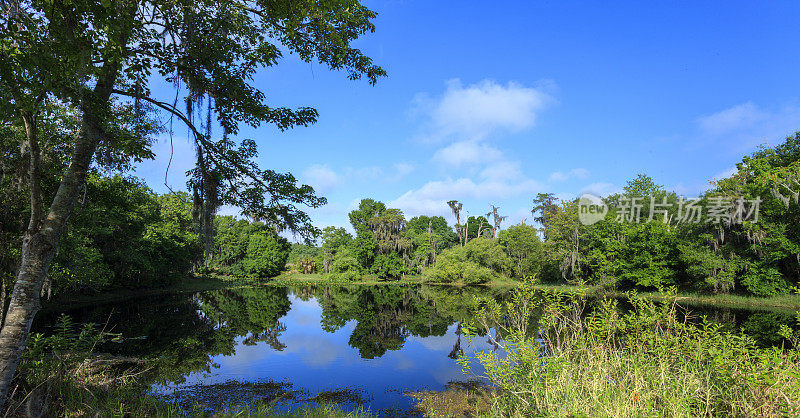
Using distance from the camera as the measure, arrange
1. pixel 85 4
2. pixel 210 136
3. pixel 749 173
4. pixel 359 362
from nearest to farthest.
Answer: pixel 85 4
pixel 210 136
pixel 359 362
pixel 749 173

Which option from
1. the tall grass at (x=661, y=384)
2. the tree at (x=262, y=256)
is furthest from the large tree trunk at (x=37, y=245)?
the tree at (x=262, y=256)

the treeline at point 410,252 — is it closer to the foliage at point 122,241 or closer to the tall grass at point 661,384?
the foliage at point 122,241

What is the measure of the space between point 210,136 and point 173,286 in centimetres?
4492

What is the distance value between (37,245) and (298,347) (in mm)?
13144

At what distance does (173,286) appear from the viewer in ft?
137

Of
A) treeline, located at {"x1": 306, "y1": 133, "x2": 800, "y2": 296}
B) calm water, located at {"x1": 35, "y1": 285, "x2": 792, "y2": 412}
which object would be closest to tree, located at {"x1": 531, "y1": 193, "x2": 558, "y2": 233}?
treeline, located at {"x1": 306, "y1": 133, "x2": 800, "y2": 296}

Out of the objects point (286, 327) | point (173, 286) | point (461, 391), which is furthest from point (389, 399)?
point (173, 286)

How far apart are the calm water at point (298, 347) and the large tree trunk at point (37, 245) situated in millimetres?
4478

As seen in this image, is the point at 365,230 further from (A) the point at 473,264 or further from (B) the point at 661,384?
(B) the point at 661,384

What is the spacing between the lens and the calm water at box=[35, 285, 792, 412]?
402 inches

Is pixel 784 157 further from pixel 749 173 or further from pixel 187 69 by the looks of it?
pixel 187 69

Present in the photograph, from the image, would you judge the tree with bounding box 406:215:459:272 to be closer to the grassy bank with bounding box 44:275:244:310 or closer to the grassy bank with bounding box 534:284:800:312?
the grassy bank with bounding box 44:275:244:310

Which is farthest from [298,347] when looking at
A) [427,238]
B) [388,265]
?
[427,238]

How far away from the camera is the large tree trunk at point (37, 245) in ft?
13.9
